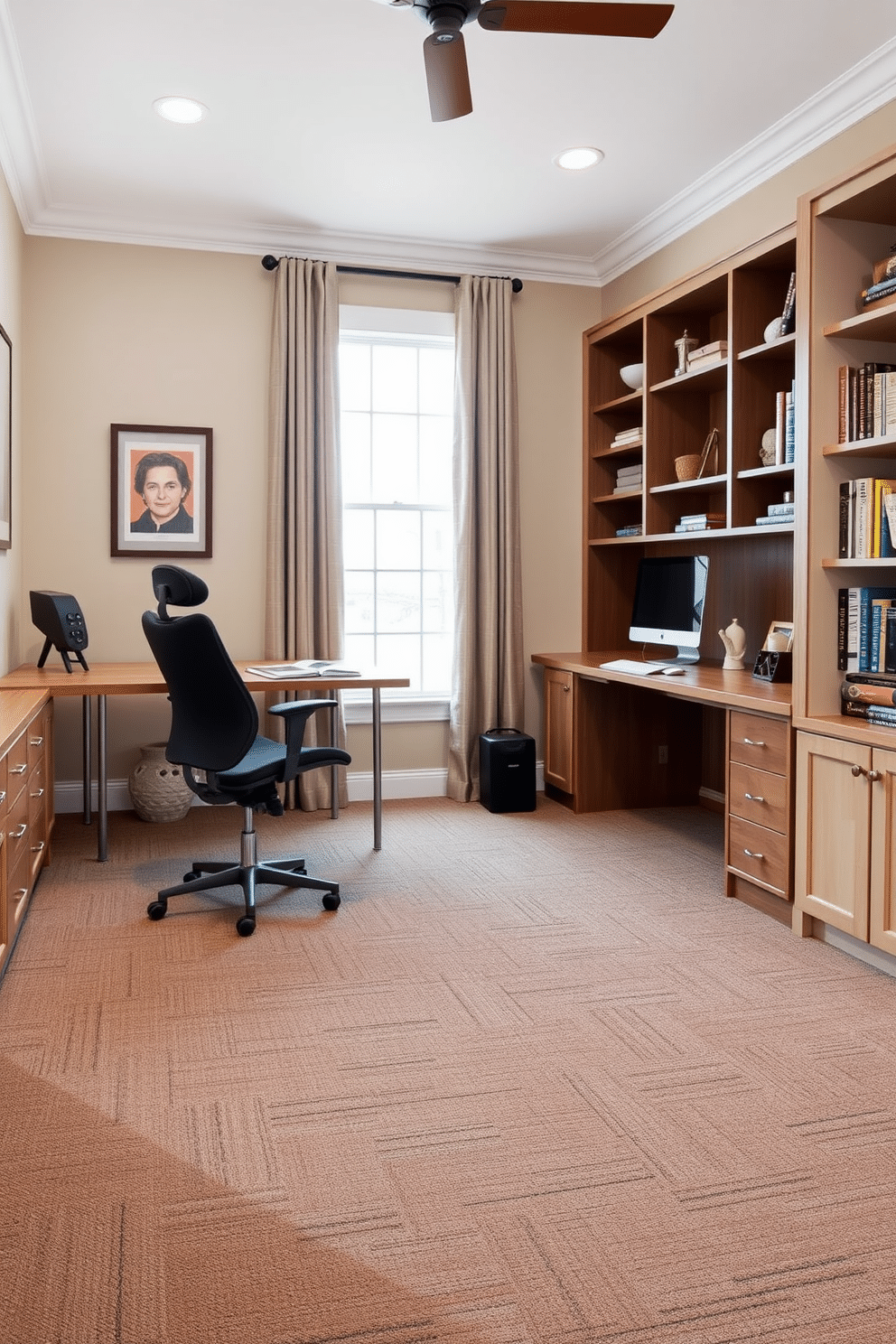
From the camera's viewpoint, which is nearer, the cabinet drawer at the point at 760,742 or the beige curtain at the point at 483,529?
the cabinet drawer at the point at 760,742

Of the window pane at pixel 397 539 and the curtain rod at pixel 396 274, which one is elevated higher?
the curtain rod at pixel 396 274

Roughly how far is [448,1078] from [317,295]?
387cm

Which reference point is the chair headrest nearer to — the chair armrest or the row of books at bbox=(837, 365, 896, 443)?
the chair armrest

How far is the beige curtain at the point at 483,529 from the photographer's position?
5.08 metres

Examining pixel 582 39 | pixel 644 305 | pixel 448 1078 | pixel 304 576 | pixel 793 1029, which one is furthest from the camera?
pixel 304 576

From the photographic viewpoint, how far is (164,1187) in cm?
183

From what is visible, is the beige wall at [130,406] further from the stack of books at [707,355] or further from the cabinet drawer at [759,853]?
the cabinet drawer at [759,853]

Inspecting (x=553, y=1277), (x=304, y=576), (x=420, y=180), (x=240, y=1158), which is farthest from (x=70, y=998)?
(x=420, y=180)

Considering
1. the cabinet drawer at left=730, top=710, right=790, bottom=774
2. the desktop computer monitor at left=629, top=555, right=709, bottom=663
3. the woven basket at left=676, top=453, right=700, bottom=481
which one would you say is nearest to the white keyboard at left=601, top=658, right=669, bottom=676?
the desktop computer monitor at left=629, top=555, right=709, bottom=663

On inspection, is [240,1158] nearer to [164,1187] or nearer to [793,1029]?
[164,1187]

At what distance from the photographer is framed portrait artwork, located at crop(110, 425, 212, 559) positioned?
4.77 m

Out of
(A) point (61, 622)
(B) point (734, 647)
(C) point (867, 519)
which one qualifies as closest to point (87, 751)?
(A) point (61, 622)

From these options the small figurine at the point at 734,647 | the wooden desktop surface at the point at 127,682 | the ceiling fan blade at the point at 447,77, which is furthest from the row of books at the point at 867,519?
the wooden desktop surface at the point at 127,682

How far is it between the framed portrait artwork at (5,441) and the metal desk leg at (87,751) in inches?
30.6
